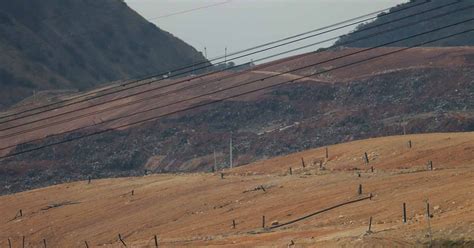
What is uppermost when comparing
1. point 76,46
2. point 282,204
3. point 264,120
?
point 76,46

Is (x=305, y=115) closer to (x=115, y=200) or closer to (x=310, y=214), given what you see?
(x=115, y=200)

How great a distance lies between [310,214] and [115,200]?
964 inches

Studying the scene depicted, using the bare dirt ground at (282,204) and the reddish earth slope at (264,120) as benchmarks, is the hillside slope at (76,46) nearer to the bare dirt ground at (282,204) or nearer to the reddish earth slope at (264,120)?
the reddish earth slope at (264,120)

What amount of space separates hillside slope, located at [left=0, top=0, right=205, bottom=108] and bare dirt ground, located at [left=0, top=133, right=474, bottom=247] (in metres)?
79.6

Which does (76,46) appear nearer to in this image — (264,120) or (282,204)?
(264,120)

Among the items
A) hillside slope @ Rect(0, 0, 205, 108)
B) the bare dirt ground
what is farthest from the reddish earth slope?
hillside slope @ Rect(0, 0, 205, 108)

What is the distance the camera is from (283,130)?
11344 cm

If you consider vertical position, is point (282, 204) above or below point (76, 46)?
below

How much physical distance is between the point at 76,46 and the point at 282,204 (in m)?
127

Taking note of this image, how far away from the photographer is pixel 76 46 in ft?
595

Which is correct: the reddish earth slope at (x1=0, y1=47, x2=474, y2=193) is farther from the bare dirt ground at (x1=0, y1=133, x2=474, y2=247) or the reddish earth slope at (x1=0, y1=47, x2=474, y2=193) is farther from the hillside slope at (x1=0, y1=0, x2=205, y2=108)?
the hillside slope at (x1=0, y1=0, x2=205, y2=108)

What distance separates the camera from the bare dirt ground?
4444 cm

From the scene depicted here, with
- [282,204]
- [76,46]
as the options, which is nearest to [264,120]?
[282,204]

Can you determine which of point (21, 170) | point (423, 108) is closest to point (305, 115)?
point (423, 108)
